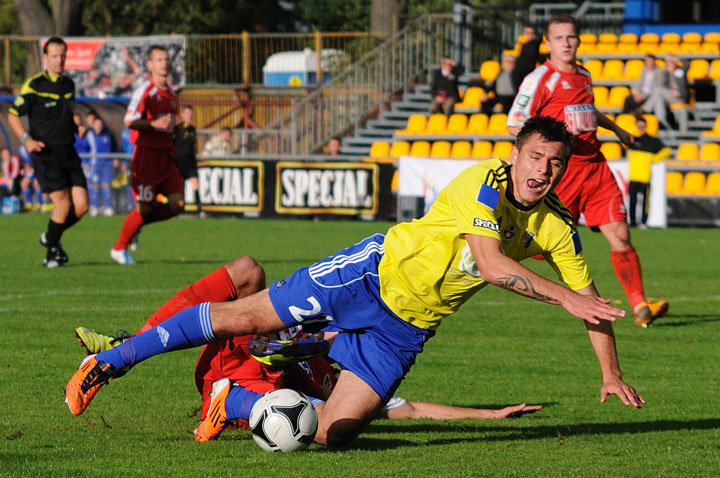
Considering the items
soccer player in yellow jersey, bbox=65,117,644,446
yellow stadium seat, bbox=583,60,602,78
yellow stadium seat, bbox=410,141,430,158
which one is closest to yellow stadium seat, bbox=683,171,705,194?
yellow stadium seat, bbox=583,60,602,78

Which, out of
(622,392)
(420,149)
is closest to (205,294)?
(622,392)

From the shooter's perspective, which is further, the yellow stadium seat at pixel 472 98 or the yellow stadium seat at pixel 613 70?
the yellow stadium seat at pixel 472 98

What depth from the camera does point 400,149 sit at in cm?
2486

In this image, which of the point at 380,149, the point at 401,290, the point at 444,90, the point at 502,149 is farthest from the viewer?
the point at 444,90

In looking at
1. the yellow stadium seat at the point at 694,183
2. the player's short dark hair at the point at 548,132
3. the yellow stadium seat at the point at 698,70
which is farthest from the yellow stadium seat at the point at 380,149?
the player's short dark hair at the point at 548,132

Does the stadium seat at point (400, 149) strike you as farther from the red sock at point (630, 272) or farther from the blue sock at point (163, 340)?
the blue sock at point (163, 340)

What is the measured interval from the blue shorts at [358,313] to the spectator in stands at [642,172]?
15305 millimetres

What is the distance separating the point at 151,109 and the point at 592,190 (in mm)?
5818

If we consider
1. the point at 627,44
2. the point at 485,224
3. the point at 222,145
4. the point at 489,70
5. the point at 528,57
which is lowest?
the point at 222,145

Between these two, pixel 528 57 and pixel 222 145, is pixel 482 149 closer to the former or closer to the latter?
pixel 528 57

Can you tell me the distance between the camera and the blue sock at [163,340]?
5.34 meters

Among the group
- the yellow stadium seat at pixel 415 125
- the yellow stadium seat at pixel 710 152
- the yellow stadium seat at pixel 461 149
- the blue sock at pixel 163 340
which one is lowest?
the yellow stadium seat at pixel 461 149

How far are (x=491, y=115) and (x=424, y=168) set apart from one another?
4.30m

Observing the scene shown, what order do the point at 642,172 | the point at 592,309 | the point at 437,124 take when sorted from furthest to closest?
1. the point at 437,124
2. the point at 642,172
3. the point at 592,309
